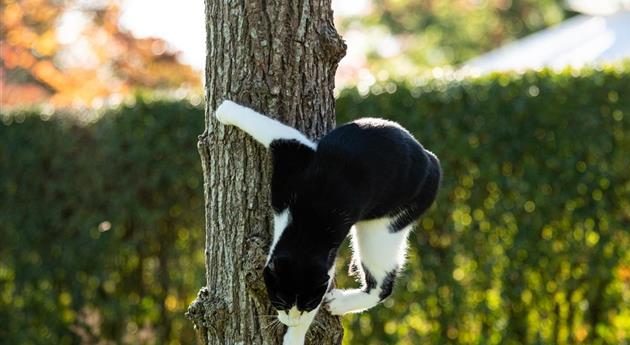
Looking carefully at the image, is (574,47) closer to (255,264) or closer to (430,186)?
(430,186)

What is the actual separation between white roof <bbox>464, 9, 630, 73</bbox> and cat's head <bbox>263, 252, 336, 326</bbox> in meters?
5.89

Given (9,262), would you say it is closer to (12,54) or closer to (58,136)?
(58,136)

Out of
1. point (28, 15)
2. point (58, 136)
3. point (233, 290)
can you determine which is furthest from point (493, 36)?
point (233, 290)

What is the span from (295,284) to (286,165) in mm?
376

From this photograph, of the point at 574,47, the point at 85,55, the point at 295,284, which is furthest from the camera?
the point at 85,55

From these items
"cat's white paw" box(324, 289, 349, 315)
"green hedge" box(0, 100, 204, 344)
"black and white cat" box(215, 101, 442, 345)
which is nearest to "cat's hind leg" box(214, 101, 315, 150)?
"black and white cat" box(215, 101, 442, 345)

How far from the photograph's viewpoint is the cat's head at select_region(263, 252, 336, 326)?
110 inches

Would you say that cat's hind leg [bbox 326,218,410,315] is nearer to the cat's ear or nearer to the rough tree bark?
the rough tree bark

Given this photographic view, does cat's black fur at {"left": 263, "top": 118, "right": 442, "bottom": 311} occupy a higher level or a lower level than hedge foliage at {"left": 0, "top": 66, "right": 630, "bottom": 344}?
higher

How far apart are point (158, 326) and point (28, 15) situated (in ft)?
26.1

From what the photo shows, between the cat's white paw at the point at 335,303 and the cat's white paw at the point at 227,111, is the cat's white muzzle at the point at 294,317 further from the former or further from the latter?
the cat's white paw at the point at 227,111

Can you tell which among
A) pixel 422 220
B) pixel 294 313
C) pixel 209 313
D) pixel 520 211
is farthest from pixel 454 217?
pixel 294 313

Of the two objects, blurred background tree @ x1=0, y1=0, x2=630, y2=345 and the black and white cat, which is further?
blurred background tree @ x1=0, y1=0, x2=630, y2=345

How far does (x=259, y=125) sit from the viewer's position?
288 cm
